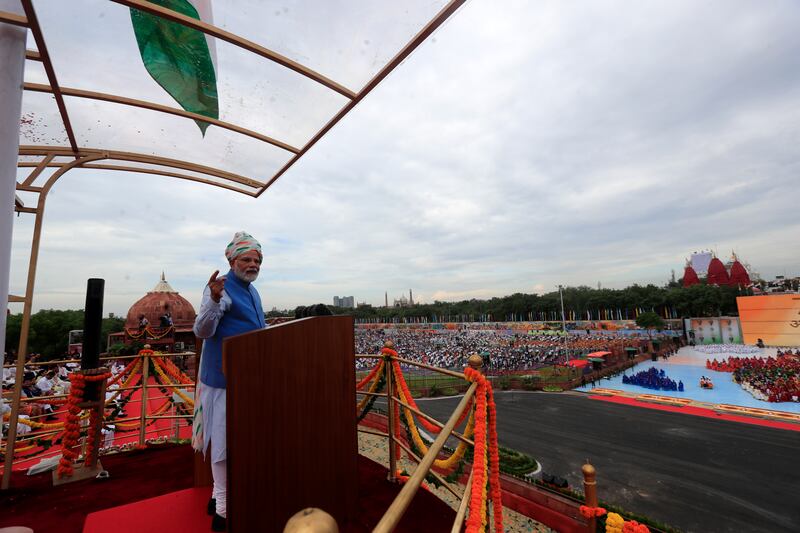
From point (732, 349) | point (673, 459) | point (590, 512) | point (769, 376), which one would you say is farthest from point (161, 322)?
point (732, 349)

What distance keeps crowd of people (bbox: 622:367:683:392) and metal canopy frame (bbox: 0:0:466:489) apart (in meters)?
25.5

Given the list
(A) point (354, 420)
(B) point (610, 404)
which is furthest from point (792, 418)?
(A) point (354, 420)

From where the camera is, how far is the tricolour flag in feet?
7.50

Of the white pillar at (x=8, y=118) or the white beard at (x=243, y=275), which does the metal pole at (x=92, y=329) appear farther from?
the white beard at (x=243, y=275)

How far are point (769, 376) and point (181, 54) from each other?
29127 millimetres

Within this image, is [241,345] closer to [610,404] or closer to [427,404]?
[427,404]

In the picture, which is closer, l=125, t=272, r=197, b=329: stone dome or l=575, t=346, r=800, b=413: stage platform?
l=575, t=346, r=800, b=413: stage platform

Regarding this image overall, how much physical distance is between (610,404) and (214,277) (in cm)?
2164

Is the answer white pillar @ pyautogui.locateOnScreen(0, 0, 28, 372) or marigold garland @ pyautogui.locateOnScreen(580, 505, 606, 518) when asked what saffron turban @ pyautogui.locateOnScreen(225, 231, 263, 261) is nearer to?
white pillar @ pyautogui.locateOnScreen(0, 0, 28, 372)

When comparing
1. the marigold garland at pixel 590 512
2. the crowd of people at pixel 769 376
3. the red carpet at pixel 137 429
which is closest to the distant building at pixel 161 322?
the red carpet at pixel 137 429

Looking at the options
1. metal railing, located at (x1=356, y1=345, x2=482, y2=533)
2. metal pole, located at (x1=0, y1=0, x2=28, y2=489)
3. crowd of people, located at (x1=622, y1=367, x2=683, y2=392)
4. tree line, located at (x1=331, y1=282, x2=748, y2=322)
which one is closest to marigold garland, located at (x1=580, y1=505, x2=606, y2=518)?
metal railing, located at (x1=356, y1=345, x2=482, y2=533)

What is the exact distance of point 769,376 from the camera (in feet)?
63.9

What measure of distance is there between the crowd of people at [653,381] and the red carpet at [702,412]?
351 centimetres

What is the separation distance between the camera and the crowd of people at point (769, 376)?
17328mm
